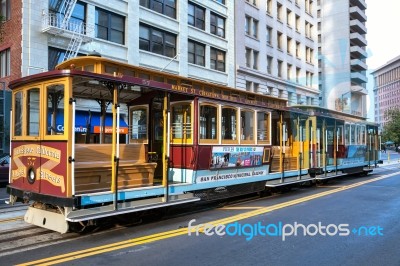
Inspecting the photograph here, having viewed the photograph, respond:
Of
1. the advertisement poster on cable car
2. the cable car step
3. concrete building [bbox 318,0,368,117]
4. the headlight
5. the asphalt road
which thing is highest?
concrete building [bbox 318,0,368,117]

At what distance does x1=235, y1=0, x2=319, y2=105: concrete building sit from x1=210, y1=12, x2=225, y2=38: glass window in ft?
6.65

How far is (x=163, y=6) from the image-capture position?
1082 inches

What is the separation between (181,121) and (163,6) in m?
19.4

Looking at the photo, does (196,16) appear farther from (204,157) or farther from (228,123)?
(204,157)

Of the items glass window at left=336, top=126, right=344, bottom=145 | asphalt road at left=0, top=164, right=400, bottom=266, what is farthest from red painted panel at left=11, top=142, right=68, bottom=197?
glass window at left=336, top=126, right=344, bottom=145

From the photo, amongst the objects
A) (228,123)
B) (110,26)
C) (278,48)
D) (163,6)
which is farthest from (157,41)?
(278,48)

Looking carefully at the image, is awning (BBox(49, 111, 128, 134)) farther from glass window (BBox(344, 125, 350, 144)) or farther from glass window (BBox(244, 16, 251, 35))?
glass window (BBox(244, 16, 251, 35))

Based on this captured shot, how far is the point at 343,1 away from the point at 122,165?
258 ft

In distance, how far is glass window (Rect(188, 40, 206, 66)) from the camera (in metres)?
29.8

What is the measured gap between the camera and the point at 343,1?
7662cm

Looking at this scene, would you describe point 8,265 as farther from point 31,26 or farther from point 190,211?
point 31,26

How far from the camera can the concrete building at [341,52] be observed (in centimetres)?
7538

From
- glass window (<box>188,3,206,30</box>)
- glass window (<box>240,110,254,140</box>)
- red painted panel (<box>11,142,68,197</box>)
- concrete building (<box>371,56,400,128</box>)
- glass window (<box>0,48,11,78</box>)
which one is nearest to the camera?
red painted panel (<box>11,142,68,197</box>)

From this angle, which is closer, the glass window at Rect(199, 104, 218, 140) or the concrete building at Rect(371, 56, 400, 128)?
the glass window at Rect(199, 104, 218, 140)
